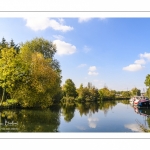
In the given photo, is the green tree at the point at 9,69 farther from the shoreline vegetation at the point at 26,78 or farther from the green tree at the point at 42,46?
the green tree at the point at 42,46

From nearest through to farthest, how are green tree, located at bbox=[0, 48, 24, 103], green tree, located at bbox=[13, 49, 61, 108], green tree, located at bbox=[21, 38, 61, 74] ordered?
→ 1. green tree, located at bbox=[13, 49, 61, 108]
2. green tree, located at bbox=[0, 48, 24, 103]
3. green tree, located at bbox=[21, 38, 61, 74]

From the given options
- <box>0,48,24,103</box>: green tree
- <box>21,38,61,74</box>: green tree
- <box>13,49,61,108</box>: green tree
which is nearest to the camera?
<box>13,49,61,108</box>: green tree

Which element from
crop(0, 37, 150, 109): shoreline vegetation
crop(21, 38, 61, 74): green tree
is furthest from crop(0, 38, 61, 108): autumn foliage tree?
crop(21, 38, 61, 74): green tree

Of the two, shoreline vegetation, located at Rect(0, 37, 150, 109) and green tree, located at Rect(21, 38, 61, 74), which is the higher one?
green tree, located at Rect(21, 38, 61, 74)

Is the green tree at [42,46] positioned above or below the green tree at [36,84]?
above

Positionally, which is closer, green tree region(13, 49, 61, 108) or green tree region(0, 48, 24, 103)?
green tree region(13, 49, 61, 108)

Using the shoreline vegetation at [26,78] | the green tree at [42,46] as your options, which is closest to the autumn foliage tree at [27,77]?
the shoreline vegetation at [26,78]

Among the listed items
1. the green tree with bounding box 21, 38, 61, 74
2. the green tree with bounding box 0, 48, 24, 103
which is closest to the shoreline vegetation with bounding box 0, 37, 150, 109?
Answer: the green tree with bounding box 0, 48, 24, 103

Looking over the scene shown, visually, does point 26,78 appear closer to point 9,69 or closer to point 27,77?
point 27,77

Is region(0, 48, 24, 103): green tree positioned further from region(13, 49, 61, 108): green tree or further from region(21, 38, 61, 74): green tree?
region(21, 38, 61, 74): green tree

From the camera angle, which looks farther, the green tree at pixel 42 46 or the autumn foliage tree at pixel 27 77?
the green tree at pixel 42 46
